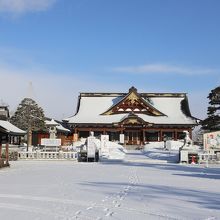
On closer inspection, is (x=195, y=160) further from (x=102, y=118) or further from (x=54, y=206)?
(x=102, y=118)

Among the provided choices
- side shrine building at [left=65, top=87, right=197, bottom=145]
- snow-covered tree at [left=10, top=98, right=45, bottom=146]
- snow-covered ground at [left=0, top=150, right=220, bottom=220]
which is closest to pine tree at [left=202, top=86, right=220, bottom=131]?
side shrine building at [left=65, top=87, right=197, bottom=145]

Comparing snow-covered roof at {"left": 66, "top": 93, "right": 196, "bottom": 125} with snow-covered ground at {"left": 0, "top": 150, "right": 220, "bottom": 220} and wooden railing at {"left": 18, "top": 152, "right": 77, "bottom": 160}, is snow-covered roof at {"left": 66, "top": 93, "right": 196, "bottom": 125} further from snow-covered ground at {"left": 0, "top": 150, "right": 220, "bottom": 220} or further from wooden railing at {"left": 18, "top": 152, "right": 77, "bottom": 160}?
snow-covered ground at {"left": 0, "top": 150, "right": 220, "bottom": 220}

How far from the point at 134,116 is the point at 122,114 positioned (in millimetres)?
4264

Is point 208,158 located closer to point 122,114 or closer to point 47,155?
point 47,155

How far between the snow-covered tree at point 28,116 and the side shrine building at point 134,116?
4.06 m

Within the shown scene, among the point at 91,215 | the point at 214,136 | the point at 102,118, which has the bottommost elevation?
the point at 91,215

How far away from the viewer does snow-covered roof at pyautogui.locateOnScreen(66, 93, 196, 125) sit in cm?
5312

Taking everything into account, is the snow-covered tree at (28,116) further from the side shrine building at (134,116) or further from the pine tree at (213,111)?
the pine tree at (213,111)

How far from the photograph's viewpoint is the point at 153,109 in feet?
179

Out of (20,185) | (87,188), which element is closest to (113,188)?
(87,188)

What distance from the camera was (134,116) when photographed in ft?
168

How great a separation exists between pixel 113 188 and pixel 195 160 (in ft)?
49.6

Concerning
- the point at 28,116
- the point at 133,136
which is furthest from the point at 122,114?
the point at 28,116

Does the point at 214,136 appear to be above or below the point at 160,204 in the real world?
above
